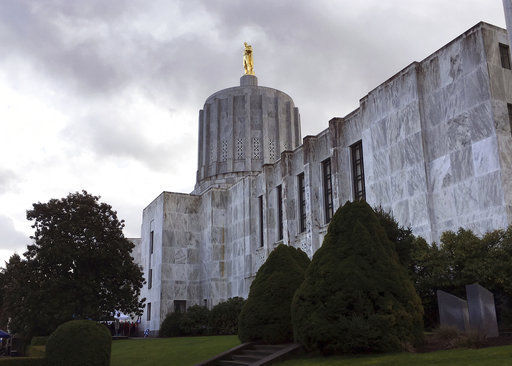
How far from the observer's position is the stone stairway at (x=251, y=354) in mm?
14625

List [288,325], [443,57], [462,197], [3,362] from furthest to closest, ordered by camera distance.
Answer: [443,57] < [462,197] < [3,362] < [288,325]

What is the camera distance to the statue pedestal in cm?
5650

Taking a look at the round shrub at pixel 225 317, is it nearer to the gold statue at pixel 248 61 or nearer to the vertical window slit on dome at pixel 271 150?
the vertical window slit on dome at pixel 271 150

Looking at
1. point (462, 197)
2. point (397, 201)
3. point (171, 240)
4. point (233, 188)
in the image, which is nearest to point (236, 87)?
point (233, 188)

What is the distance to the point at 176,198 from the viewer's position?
48.9 meters

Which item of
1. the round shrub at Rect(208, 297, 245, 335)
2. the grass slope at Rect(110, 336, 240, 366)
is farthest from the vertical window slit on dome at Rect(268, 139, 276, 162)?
the grass slope at Rect(110, 336, 240, 366)

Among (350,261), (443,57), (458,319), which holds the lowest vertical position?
(458,319)

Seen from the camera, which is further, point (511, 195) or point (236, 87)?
point (236, 87)

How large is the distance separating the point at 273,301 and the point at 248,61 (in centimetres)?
4450

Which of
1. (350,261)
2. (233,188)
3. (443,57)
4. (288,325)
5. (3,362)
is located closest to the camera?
(350,261)

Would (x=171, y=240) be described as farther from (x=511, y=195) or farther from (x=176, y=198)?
(x=511, y=195)

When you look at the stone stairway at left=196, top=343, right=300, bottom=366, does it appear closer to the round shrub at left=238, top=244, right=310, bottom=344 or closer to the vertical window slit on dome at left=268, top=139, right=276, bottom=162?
the round shrub at left=238, top=244, right=310, bottom=344

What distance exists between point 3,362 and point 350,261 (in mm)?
13940

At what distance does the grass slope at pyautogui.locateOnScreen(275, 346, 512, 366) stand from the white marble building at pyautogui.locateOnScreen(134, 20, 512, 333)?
1047 centimetres
